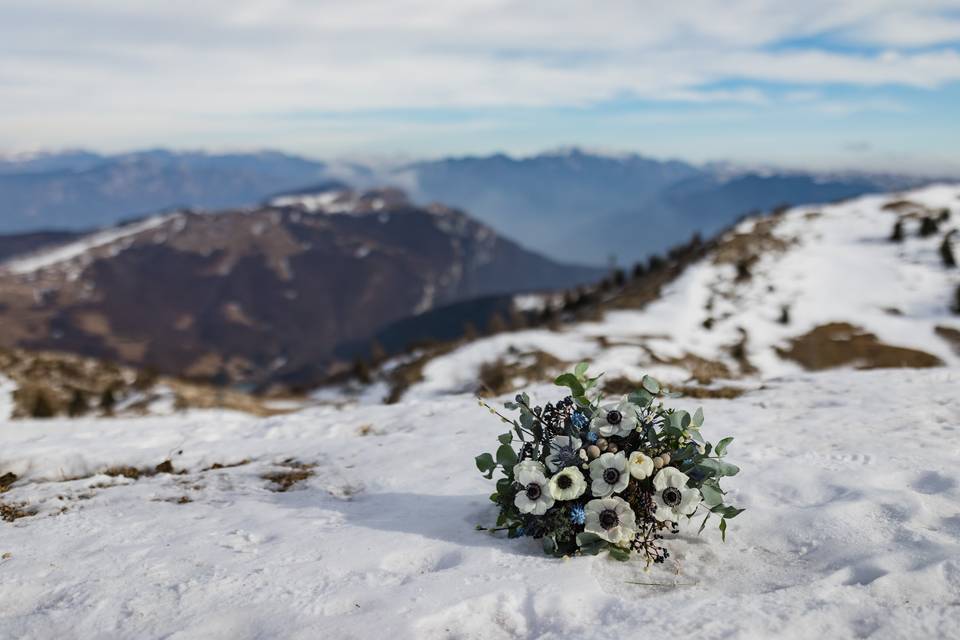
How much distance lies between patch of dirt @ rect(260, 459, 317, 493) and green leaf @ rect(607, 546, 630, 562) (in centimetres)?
419

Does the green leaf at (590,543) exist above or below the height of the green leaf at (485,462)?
below

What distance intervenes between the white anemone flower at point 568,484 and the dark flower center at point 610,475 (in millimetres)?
178

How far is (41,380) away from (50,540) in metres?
51.2

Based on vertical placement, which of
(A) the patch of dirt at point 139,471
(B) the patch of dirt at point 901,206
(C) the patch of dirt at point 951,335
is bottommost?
(C) the patch of dirt at point 951,335

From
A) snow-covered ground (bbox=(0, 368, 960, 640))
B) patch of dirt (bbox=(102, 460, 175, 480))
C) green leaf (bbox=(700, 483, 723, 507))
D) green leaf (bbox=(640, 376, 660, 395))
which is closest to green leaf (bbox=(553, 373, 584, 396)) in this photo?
green leaf (bbox=(640, 376, 660, 395))

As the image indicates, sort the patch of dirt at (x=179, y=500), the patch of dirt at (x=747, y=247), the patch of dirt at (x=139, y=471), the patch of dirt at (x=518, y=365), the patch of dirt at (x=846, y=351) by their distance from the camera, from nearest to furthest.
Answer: the patch of dirt at (x=179, y=500) < the patch of dirt at (x=139, y=471) < the patch of dirt at (x=518, y=365) < the patch of dirt at (x=846, y=351) < the patch of dirt at (x=747, y=247)

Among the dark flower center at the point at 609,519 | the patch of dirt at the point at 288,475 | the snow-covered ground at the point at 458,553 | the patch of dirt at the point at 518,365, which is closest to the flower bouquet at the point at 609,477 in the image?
the dark flower center at the point at 609,519

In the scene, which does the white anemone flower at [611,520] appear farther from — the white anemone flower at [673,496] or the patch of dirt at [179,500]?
the patch of dirt at [179,500]

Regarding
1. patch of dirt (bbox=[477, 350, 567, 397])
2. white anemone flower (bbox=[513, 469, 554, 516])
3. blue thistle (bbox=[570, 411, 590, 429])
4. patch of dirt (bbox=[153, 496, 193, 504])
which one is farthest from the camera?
patch of dirt (bbox=[477, 350, 567, 397])

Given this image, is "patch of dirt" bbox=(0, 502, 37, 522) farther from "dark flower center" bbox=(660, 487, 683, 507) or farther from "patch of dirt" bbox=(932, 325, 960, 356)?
"patch of dirt" bbox=(932, 325, 960, 356)

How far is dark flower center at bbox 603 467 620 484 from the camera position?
4441mm

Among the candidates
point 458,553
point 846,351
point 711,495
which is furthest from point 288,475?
point 846,351

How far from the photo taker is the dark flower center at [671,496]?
4.38m

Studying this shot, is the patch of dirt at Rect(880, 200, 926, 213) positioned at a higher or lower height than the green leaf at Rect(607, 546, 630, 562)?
higher
